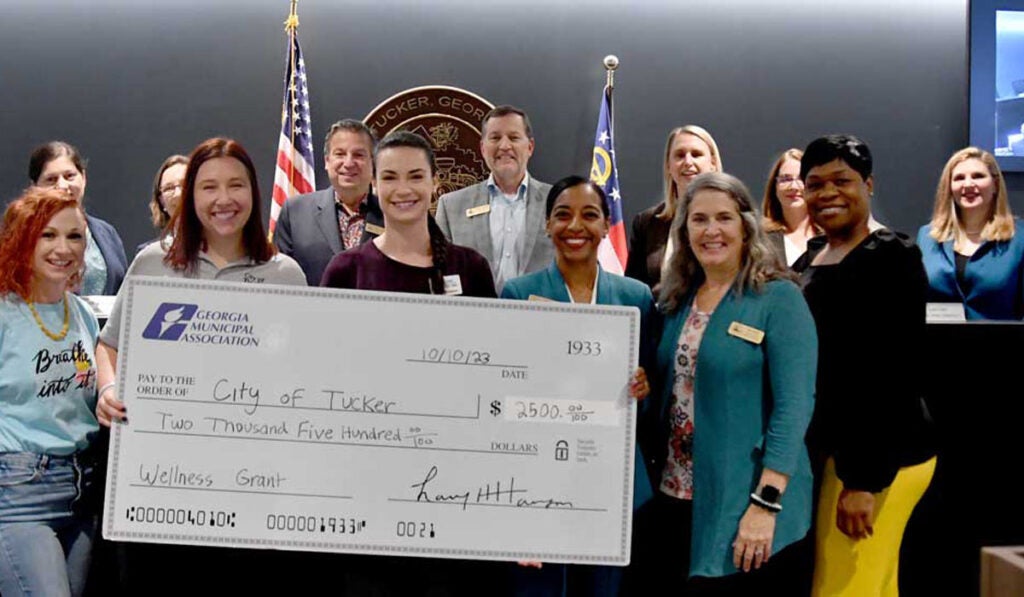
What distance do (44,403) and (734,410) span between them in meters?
1.78

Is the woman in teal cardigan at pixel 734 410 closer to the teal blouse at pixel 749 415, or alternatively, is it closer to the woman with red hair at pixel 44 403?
the teal blouse at pixel 749 415

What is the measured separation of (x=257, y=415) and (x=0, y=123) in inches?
165

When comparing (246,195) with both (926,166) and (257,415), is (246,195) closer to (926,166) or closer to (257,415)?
(257,415)

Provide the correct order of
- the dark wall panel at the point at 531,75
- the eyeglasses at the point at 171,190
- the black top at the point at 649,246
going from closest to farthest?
1. the black top at the point at 649,246
2. the eyeglasses at the point at 171,190
3. the dark wall panel at the point at 531,75

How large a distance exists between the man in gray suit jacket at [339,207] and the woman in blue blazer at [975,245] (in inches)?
96.9

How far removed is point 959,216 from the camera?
4.09 meters

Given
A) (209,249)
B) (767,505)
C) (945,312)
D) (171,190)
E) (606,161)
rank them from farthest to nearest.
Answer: (606,161)
(171,190)
(945,312)
(209,249)
(767,505)

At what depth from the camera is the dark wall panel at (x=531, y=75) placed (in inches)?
216

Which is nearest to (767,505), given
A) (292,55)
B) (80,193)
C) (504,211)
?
(504,211)

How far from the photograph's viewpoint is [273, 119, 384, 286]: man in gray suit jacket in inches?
144

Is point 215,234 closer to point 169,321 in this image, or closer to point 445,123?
point 169,321
